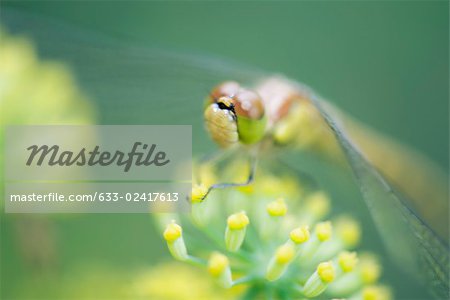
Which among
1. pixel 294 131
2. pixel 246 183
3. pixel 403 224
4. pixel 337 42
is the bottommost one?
pixel 403 224

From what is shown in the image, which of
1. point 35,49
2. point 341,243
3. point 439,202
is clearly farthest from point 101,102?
point 439,202

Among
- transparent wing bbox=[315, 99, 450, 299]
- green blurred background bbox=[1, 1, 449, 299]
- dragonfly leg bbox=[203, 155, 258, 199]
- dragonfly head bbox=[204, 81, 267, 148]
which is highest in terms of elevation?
green blurred background bbox=[1, 1, 449, 299]

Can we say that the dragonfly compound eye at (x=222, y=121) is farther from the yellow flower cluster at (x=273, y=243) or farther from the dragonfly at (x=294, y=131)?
the yellow flower cluster at (x=273, y=243)

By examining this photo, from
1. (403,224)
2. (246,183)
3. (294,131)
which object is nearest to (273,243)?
(246,183)

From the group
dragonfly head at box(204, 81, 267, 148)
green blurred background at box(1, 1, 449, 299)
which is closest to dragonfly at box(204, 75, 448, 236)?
dragonfly head at box(204, 81, 267, 148)

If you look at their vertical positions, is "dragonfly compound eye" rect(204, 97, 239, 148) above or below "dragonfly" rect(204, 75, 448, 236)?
below

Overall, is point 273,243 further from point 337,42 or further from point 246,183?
point 337,42

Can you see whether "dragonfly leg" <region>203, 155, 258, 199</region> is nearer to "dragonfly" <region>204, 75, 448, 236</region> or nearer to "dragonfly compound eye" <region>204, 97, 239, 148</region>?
"dragonfly" <region>204, 75, 448, 236</region>

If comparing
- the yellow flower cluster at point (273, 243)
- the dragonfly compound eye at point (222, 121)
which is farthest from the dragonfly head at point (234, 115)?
the yellow flower cluster at point (273, 243)

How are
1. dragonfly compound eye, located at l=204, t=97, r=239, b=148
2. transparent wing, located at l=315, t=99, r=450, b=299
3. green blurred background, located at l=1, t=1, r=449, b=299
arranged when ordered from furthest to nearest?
1. green blurred background, located at l=1, t=1, r=449, b=299
2. dragonfly compound eye, located at l=204, t=97, r=239, b=148
3. transparent wing, located at l=315, t=99, r=450, b=299
